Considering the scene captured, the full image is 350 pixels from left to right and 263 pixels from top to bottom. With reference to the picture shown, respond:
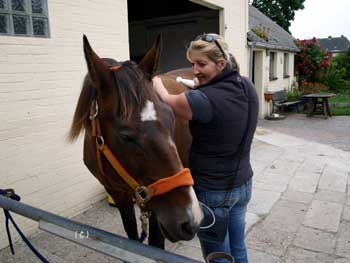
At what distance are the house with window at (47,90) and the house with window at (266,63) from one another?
615 cm

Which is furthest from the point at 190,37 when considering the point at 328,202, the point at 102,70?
the point at 102,70

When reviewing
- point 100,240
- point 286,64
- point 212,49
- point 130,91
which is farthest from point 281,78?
point 100,240

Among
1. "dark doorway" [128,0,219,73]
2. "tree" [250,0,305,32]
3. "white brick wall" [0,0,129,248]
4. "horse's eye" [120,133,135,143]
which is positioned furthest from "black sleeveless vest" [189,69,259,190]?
"tree" [250,0,305,32]

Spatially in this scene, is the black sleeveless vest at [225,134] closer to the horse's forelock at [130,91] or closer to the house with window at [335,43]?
the horse's forelock at [130,91]

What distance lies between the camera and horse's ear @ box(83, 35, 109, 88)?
56.3 inches

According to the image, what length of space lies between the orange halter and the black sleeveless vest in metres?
0.37

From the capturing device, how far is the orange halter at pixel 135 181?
135cm

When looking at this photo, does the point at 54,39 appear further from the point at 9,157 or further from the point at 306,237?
the point at 306,237

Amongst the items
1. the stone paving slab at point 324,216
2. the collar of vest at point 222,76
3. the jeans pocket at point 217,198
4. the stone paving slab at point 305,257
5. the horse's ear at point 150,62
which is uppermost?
the horse's ear at point 150,62

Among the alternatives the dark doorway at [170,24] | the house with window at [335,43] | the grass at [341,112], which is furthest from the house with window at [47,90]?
the house with window at [335,43]

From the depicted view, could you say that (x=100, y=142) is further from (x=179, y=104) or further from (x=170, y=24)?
(x=170, y=24)

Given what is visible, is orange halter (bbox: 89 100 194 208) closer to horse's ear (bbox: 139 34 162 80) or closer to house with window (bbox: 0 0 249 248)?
horse's ear (bbox: 139 34 162 80)

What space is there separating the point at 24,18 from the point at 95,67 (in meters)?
2.13

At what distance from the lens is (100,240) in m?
1.20
